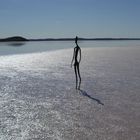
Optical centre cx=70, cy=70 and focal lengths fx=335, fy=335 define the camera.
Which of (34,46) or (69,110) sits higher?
(69,110)

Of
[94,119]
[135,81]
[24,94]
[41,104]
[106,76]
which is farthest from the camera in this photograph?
[106,76]

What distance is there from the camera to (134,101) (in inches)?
378

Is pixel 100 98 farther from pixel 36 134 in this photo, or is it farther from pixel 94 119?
pixel 36 134

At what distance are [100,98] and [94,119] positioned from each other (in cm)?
253

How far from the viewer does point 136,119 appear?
7.71 m

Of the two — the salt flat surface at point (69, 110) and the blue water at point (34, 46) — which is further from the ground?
the salt flat surface at point (69, 110)

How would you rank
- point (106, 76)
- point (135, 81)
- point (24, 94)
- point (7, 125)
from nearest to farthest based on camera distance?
point (7, 125)
point (24, 94)
point (135, 81)
point (106, 76)

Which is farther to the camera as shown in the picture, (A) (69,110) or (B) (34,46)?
(B) (34,46)

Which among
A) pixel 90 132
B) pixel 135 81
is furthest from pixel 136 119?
pixel 135 81

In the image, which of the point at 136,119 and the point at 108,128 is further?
the point at 136,119

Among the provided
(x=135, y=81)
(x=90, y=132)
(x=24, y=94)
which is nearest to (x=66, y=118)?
(x=90, y=132)

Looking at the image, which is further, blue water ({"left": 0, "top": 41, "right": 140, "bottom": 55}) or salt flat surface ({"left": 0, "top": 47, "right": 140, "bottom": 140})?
blue water ({"left": 0, "top": 41, "right": 140, "bottom": 55})

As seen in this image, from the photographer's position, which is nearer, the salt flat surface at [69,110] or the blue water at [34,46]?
the salt flat surface at [69,110]

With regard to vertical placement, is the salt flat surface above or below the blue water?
above
